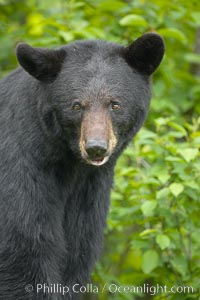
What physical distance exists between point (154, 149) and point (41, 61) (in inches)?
59.5

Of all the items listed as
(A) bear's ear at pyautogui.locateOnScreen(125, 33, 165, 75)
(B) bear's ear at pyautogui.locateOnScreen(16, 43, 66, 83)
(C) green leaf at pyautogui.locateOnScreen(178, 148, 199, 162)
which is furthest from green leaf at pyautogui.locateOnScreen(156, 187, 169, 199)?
(B) bear's ear at pyautogui.locateOnScreen(16, 43, 66, 83)

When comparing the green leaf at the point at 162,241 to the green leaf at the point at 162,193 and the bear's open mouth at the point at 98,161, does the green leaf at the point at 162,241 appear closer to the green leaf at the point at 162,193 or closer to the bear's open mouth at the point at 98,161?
the green leaf at the point at 162,193

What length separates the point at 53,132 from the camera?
19.8 feet

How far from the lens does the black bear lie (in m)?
5.99

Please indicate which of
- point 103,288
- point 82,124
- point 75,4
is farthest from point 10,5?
point 82,124

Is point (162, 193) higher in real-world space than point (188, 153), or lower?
lower

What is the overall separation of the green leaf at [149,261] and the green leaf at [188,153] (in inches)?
38.6

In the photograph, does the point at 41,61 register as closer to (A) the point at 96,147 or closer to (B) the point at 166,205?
(A) the point at 96,147

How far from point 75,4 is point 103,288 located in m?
2.90

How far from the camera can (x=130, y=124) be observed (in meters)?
6.24

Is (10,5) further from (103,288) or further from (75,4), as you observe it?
(103,288)

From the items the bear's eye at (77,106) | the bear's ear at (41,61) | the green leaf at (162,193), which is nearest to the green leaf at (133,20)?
the bear's ear at (41,61)

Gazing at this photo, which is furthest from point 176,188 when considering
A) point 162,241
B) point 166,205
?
point 166,205

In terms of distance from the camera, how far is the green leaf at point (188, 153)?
6591 millimetres
